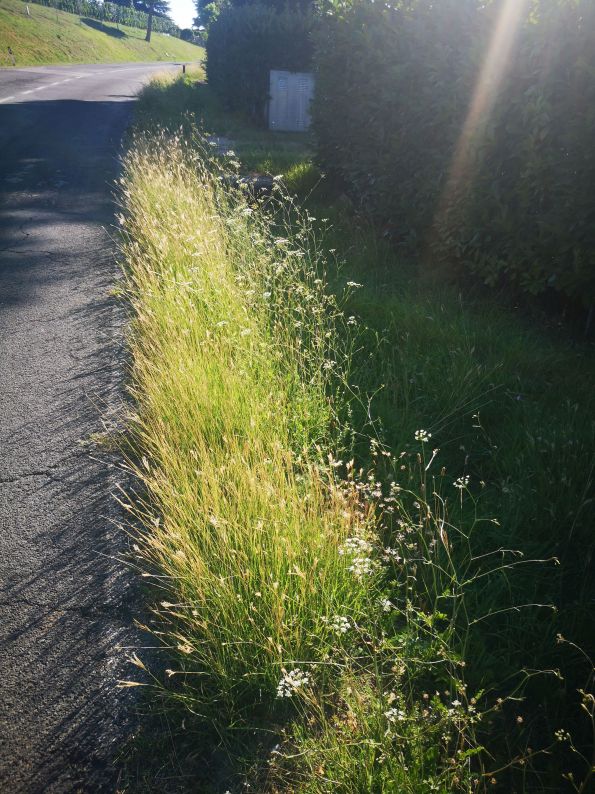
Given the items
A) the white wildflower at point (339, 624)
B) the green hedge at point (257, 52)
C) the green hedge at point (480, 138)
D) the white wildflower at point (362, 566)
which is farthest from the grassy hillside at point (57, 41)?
the white wildflower at point (339, 624)

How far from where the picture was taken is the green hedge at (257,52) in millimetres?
17953

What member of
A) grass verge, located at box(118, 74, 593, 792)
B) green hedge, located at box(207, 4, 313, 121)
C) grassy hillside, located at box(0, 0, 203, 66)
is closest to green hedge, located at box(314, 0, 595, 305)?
grass verge, located at box(118, 74, 593, 792)

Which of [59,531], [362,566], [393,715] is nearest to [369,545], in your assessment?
[362,566]

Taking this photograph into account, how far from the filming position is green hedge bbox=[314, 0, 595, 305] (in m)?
4.32

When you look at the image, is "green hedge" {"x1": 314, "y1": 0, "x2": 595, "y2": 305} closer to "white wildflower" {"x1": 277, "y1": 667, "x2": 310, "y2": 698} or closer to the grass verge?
the grass verge

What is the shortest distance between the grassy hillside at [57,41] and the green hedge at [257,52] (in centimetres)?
1745

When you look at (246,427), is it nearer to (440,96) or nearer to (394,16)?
(440,96)

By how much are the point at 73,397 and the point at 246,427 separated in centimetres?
150

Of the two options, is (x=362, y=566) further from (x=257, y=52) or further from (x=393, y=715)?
(x=257, y=52)

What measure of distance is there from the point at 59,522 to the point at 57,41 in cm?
4669

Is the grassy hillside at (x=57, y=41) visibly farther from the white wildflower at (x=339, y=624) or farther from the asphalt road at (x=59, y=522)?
the white wildflower at (x=339, y=624)

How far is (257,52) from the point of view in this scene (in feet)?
60.9

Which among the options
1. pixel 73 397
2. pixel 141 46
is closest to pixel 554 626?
pixel 73 397

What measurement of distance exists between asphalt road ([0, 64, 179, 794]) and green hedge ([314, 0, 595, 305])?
10.5 ft
